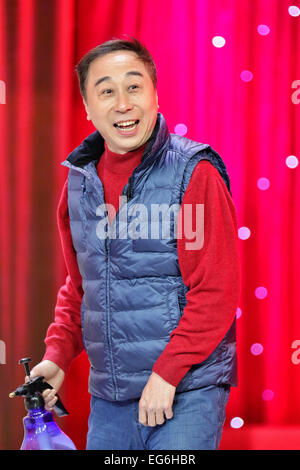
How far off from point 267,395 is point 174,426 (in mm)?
1039

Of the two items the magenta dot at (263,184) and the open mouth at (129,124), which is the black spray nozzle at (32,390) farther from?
the magenta dot at (263,184)

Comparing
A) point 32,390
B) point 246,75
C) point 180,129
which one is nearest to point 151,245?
point 32,390

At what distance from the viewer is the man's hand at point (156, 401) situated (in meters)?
1.20

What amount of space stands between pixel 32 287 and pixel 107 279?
0.84 metres

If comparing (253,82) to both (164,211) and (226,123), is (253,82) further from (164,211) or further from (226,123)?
(164,211)

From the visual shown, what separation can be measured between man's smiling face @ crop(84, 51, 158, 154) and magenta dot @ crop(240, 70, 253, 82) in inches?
32.0

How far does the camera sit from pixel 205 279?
1.23m

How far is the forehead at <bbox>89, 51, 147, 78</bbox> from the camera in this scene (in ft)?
4.50

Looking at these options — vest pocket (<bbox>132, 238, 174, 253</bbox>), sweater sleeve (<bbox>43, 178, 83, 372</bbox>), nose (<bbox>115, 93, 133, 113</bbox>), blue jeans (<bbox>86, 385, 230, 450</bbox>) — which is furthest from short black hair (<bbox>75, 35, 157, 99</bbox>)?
blue jeans (<bbox>86, 385, 230, 450</bbox>)

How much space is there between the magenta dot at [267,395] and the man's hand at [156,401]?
3.47ft

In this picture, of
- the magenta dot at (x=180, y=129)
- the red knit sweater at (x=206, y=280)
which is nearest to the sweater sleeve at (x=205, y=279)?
the red knit sweater at (x=206, y=280)

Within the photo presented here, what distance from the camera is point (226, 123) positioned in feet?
6.98

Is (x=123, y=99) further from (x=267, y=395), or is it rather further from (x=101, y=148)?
(x=267, y=395)

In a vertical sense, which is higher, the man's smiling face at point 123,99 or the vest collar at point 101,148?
the man's smiling face at point 123,99
